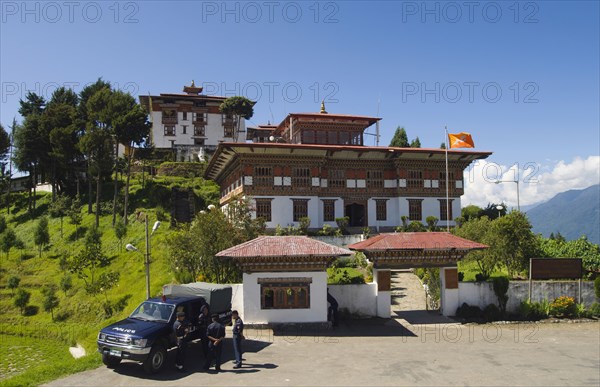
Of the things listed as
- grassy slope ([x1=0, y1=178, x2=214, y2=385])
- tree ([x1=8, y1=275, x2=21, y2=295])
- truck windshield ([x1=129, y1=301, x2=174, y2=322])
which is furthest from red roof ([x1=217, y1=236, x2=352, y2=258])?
tree ([x1=8, y1=275, x2=21, y2=295])

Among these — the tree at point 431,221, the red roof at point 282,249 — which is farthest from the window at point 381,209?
the red roof at point 282,249

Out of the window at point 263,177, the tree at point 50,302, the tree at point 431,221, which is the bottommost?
the tree at point 50,302

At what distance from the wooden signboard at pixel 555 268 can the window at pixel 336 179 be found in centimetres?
2010

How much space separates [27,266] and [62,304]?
32.6ft

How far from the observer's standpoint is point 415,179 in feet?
137

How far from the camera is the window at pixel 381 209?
41438mm

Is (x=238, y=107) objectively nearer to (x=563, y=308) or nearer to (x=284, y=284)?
(x=284, y=284)

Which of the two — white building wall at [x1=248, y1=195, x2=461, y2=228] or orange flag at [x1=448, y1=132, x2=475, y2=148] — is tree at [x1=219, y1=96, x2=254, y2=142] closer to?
white building wall at [x1=248, y1=195, x2=461, y2=228]

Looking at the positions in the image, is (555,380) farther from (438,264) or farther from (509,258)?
(509,258)

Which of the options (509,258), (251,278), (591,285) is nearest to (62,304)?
(251,278)

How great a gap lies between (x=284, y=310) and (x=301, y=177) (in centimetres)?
1988

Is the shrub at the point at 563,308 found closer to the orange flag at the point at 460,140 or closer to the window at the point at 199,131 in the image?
the orange flag at the point at 460,140

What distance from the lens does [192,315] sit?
15.2 meters

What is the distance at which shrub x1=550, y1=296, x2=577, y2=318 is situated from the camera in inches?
876
